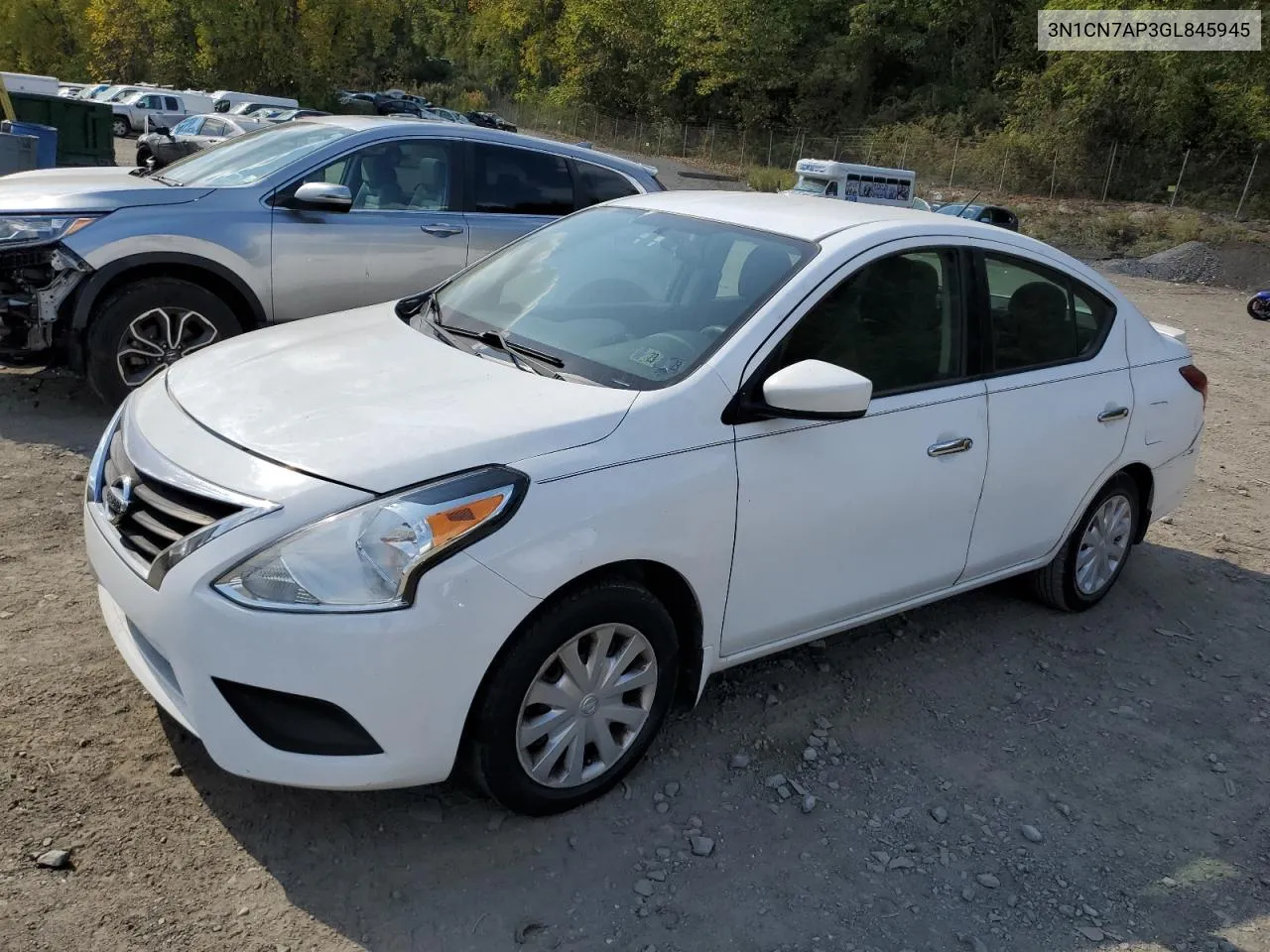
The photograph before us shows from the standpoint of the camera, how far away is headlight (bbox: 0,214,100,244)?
223 inches

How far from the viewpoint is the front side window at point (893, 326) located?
3.51 meters

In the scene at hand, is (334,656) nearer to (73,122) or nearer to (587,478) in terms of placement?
(587,478)

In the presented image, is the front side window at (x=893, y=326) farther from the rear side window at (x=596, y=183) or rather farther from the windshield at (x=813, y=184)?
the windshield at (x=813, y=184)

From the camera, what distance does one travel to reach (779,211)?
13.2ft

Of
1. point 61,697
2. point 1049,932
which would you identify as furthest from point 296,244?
point 1049,932

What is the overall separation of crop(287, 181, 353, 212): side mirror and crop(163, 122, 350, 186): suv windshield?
37 cm

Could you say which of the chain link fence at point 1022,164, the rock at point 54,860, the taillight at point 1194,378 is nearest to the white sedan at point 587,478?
the rock at point 54,860

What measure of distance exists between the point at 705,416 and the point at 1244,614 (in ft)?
11.4

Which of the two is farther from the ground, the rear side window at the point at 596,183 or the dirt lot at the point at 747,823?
the rear side window at the point at 596,183

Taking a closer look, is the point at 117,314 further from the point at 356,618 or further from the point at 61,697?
the point at 356,618

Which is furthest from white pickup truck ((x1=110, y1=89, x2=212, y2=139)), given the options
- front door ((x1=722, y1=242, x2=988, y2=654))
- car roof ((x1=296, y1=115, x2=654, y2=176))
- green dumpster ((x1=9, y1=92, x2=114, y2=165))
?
front door ((x1=722, y1=242, x2=988, y2=654))

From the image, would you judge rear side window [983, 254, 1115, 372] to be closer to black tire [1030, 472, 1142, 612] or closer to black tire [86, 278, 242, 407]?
black tire [1030, 472, 1142, 612]

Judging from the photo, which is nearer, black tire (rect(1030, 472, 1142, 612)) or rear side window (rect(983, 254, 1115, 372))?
rear side window (rect(983, 254, 1115, 372))

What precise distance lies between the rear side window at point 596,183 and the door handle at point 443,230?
938mm
